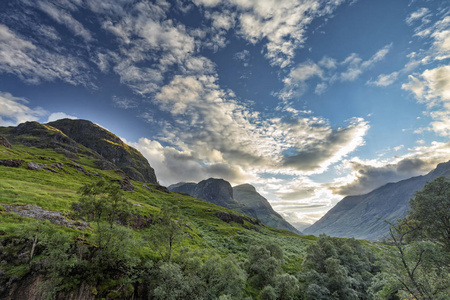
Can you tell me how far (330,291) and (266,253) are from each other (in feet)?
55.1

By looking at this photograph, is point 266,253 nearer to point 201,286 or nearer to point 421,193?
point 201,286

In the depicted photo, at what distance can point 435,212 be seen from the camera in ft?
125

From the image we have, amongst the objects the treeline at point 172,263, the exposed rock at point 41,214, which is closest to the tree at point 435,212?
the treeline at point 172,263

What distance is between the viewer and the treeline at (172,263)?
22.9 m

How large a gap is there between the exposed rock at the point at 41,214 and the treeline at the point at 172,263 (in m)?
2.08

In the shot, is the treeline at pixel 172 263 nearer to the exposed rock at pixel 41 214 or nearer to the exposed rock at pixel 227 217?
the exposed rock at pixel 41 214

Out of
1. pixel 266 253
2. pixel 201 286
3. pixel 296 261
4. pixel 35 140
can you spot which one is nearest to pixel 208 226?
pixel 296 261

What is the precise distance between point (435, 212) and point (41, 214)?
73.9m

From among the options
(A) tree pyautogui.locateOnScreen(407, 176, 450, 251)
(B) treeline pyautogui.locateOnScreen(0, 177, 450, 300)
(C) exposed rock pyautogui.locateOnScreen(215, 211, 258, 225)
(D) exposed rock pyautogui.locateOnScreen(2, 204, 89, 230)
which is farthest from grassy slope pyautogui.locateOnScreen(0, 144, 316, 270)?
(A) tree pyautogui.locateOnScreen(407, 176, 450, 251)

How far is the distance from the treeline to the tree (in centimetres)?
14

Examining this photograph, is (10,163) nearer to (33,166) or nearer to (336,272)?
(33,166)

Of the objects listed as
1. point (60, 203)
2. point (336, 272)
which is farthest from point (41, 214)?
point (336, 272)

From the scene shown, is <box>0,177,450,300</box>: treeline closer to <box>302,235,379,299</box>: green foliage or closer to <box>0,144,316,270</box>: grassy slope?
<box>302,235,379,299</box>: green foliage

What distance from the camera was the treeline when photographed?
75.2 ft
